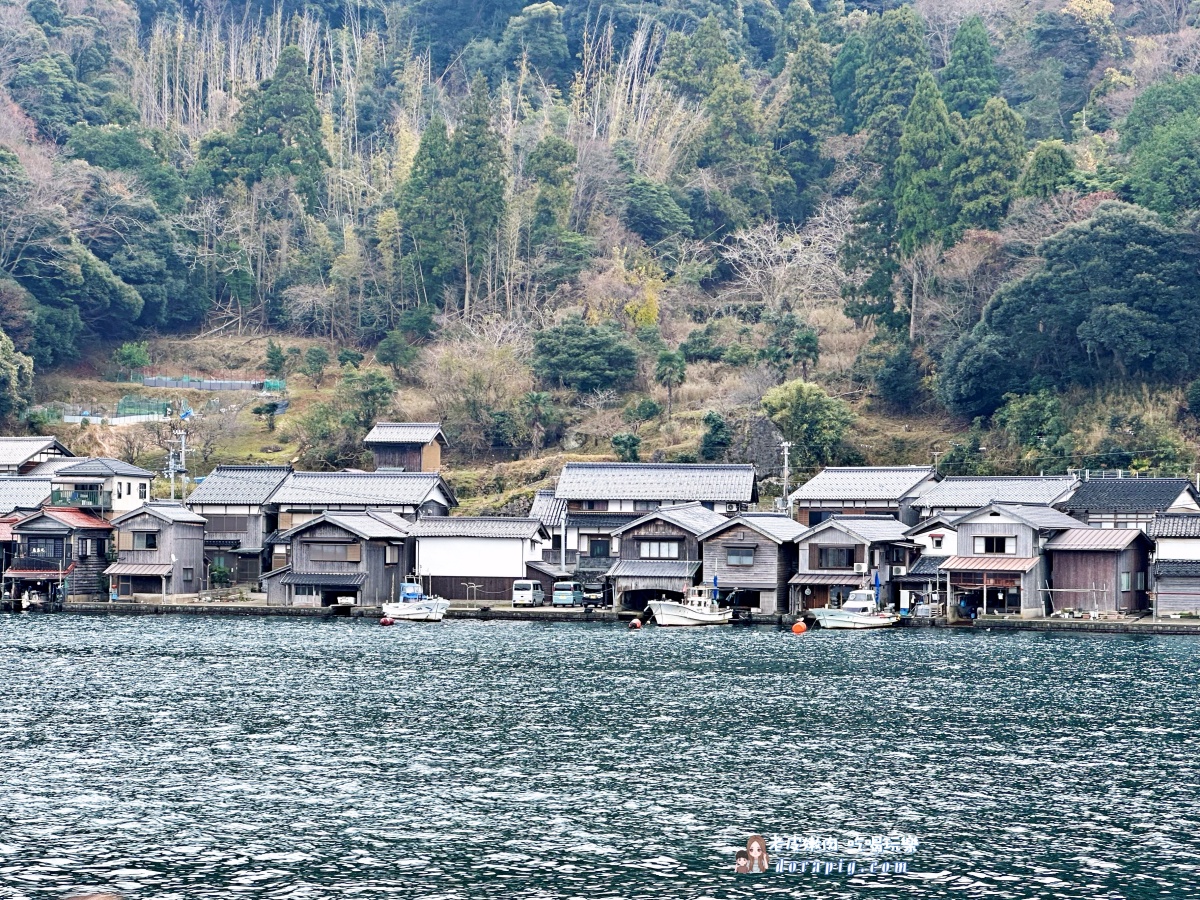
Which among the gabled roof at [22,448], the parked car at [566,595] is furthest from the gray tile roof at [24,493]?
the parked car at [566,595]

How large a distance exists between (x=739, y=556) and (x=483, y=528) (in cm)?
1036

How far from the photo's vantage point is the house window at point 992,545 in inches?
2253

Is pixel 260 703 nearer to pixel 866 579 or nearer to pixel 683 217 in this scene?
pixel 866 579

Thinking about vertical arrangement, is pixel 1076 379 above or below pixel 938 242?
below

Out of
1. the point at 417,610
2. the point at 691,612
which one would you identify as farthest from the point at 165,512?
the point at 691,612

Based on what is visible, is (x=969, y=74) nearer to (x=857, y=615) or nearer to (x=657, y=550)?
(x=657, y=550)

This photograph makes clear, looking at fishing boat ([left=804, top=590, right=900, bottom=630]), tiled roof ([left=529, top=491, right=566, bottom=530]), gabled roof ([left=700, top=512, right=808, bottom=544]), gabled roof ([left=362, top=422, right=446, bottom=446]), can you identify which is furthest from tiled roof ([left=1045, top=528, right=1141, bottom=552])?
gabled roof ([left=362, top=422, right=446, bottom=446])

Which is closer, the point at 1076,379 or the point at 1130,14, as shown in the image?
the point at 1076,379

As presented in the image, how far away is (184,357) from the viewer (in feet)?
294

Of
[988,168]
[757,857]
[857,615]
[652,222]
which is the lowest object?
[757,857]

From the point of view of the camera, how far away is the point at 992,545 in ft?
189

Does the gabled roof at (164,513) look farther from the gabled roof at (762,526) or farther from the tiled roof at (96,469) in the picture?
the gabled roof at (762,526)

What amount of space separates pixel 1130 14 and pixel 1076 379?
147 feet

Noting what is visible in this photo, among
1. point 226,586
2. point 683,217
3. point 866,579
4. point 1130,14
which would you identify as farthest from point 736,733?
point 1130,14
